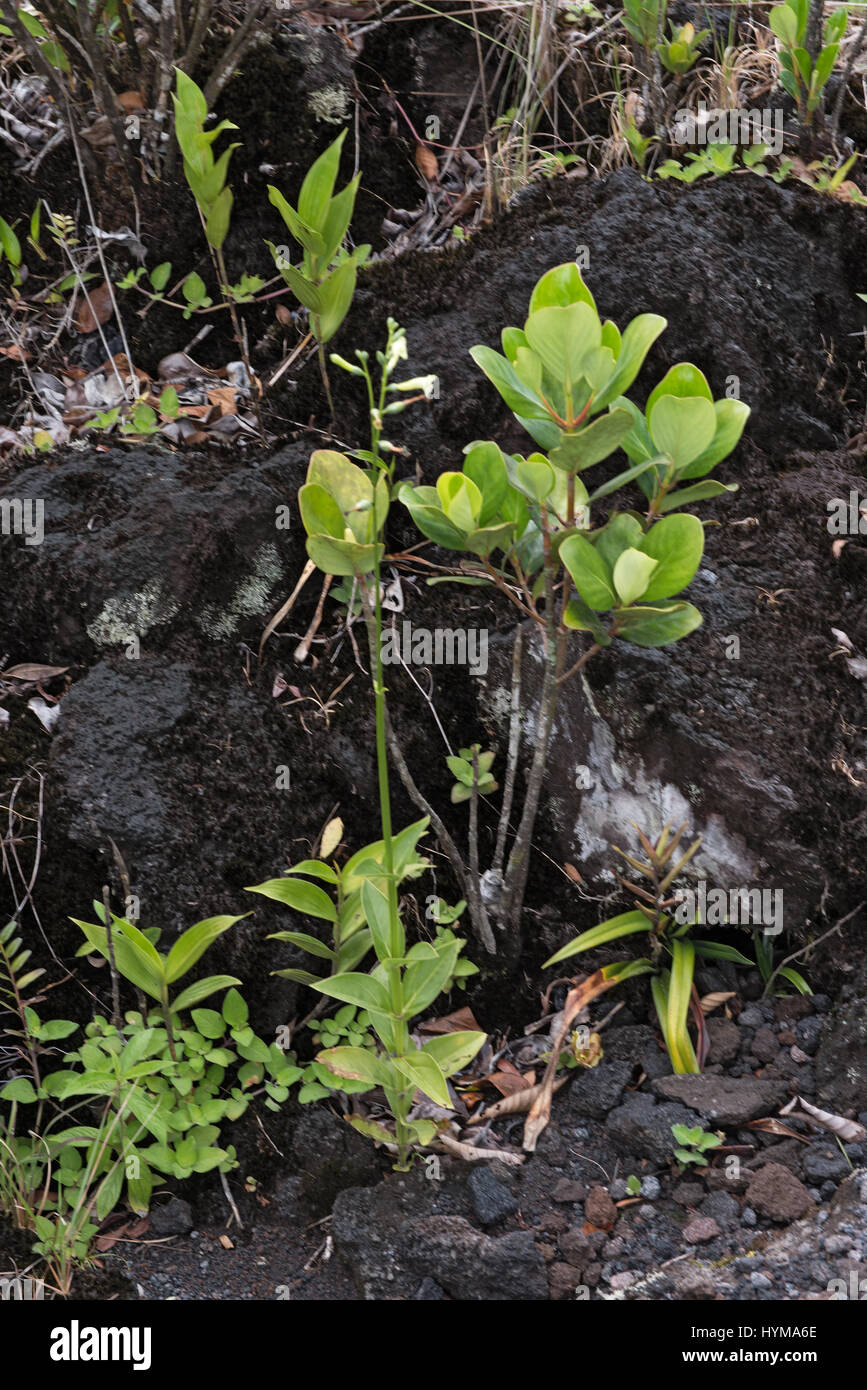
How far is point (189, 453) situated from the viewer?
10.2 feet

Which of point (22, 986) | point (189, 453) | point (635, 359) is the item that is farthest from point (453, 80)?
point (22, 986)

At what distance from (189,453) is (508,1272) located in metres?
2.19

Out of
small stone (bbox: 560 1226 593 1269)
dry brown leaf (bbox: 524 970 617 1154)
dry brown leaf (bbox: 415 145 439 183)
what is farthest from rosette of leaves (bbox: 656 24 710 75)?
small stone (bbox: 560 1226 593 1269)

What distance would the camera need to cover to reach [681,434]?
224 cm

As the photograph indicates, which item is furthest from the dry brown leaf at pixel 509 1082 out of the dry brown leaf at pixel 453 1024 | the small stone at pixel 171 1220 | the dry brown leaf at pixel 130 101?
the dry brown leaf at pixel 130 101

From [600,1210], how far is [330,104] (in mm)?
3475

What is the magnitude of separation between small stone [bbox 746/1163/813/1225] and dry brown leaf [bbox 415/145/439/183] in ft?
10.5

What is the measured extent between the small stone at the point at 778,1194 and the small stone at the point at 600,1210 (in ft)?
0.92

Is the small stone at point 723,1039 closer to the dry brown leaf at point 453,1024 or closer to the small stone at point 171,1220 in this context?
the dry brown leaf at point 453,1024

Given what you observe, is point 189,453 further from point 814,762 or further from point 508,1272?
point 508,1272

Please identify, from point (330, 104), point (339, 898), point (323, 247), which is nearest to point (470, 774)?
point (339, 898)

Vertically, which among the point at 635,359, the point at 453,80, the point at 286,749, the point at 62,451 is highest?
the point at 453,80

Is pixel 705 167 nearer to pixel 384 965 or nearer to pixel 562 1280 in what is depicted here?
pixel 384 965

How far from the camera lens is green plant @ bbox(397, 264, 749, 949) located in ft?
6.96
